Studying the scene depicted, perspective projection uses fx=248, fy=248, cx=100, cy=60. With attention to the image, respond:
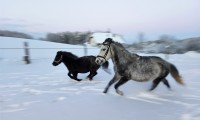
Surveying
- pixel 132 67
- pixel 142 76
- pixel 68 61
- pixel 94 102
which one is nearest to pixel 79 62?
pixel 68 61

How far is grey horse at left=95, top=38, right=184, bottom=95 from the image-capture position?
201 inches

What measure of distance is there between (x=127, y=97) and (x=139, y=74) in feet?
1.80

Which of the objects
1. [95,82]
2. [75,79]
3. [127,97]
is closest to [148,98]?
[127,97]

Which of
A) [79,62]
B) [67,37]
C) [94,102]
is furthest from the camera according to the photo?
[67,37]

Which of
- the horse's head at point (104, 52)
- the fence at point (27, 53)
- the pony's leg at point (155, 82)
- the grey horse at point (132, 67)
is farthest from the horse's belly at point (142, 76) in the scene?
the fence at point (27, 53)

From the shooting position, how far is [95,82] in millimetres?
6816

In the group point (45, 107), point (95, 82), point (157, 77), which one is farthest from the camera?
point (95, 82)

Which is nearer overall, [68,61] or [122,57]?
[122,57]

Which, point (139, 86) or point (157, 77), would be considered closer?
point (157, 77)

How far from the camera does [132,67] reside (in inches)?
203

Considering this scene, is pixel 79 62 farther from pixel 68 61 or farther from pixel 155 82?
pixel 155 82

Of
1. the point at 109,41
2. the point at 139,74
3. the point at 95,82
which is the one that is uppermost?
the point at 109,41

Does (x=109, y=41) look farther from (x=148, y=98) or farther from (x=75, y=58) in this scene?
(x=75, y=58)

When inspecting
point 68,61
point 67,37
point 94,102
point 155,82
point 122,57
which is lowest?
point 94,102
